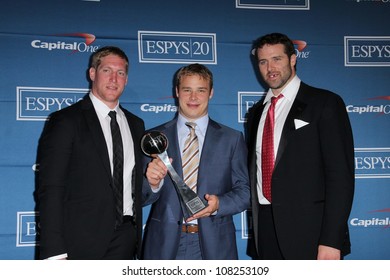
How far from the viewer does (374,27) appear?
359cm

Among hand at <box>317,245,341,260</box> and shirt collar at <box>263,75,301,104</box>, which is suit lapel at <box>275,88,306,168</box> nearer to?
shirt collar at <box>263,75,301,104</box>

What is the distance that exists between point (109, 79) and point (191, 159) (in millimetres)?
659

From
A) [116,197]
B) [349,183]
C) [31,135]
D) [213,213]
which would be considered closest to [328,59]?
[349,183]

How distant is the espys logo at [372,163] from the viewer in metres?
3.49

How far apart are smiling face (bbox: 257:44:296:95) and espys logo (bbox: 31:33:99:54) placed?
5.18 ft

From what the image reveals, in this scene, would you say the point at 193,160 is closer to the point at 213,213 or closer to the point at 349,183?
the point at 213,213

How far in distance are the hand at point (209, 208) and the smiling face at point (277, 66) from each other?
78 centimetres

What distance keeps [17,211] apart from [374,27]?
11.4ft

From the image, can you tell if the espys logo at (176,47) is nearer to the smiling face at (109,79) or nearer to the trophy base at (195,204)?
the smiling face at (109,79)

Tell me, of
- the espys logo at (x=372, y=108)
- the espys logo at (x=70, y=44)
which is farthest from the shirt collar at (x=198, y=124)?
the espys logo at (x=372, y=108)

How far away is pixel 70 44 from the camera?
3240 mm

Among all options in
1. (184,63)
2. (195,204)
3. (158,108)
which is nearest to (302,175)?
(195,204)

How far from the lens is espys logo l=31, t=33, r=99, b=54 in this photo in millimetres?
3215

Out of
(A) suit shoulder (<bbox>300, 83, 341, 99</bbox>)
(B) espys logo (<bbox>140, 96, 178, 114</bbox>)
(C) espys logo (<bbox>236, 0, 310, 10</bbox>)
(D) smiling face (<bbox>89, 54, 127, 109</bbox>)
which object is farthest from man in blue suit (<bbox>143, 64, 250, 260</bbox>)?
(C) espys logo (<bbox>236, 0, 310, 10</bbox>)
